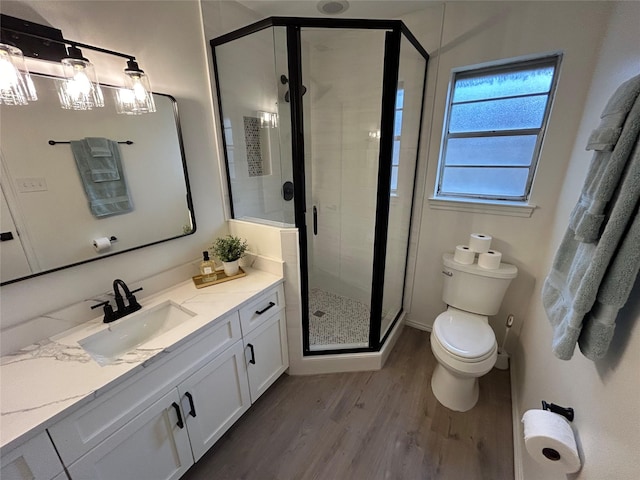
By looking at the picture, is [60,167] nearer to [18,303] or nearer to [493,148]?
[18,303]

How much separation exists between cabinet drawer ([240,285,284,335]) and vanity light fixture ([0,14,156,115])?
1134 millimetres

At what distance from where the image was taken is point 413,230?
2180 millimetres

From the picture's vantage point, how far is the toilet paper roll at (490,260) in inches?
68.0

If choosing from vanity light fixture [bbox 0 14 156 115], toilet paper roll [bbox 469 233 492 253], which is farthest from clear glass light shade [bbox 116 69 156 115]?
toilet paper roll [bbox 469 233 492 253]

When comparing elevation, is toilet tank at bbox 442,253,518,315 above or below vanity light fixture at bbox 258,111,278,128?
below

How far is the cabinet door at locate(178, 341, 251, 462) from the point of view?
1.21 m

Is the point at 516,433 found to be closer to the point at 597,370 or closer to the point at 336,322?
the point at 597,370

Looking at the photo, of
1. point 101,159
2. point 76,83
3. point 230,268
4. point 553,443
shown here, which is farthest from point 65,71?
point 553,443

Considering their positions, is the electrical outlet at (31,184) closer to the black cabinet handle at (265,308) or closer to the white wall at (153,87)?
the white wall at (153,87)

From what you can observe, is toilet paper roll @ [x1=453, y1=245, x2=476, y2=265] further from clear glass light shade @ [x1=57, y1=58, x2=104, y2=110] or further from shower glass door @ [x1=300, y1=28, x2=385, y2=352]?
clear glass light shade @ [x1=57, y1=58, x2=104, y2=110]

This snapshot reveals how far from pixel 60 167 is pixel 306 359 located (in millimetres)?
1713

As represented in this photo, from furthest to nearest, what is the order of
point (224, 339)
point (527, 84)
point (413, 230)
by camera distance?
point (413, 230), point (527, 84), point (224, 339)

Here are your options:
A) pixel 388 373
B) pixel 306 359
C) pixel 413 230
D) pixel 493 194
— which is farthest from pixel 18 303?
pixel 493 194

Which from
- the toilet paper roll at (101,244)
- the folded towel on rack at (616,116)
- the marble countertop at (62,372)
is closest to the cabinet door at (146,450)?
the marble countertop at (62,372)
